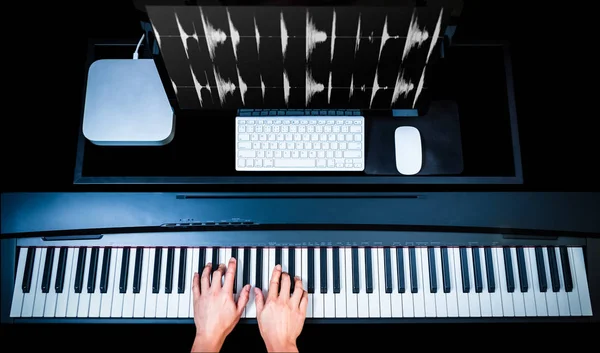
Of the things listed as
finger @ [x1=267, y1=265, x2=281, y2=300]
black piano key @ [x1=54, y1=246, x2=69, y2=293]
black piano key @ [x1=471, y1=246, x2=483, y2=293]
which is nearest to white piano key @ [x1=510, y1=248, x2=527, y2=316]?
black piano key @ [x1=471, y1=246, x2=483, y2=293]

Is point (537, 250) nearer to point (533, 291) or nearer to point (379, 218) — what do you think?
point (533, 291)

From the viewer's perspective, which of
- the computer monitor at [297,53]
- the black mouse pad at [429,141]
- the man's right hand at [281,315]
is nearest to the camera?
the computer monitor at [297,53]

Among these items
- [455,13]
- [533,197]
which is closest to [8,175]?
[455,13]

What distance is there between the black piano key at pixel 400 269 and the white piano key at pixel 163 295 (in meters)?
0.79

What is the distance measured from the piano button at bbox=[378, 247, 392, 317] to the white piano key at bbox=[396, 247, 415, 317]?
0.05 m

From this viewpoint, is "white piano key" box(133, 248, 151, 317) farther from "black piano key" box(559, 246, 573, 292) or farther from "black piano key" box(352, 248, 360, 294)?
"black piano key" box(559, 246, 573, 292)

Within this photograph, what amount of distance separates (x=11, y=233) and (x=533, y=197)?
1.76 metres

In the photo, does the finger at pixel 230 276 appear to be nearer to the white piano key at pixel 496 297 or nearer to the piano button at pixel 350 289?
the piano button at pixel 350 289

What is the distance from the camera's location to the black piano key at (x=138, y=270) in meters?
1.45

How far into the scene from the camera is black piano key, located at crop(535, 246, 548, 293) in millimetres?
1461

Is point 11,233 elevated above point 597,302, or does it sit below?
above

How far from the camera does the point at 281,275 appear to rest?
1465 millimetres

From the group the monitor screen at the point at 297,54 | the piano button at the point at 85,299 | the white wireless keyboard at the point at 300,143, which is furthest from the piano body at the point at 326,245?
the monitor screen at the point at 297,54

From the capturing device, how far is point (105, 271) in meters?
1.47
